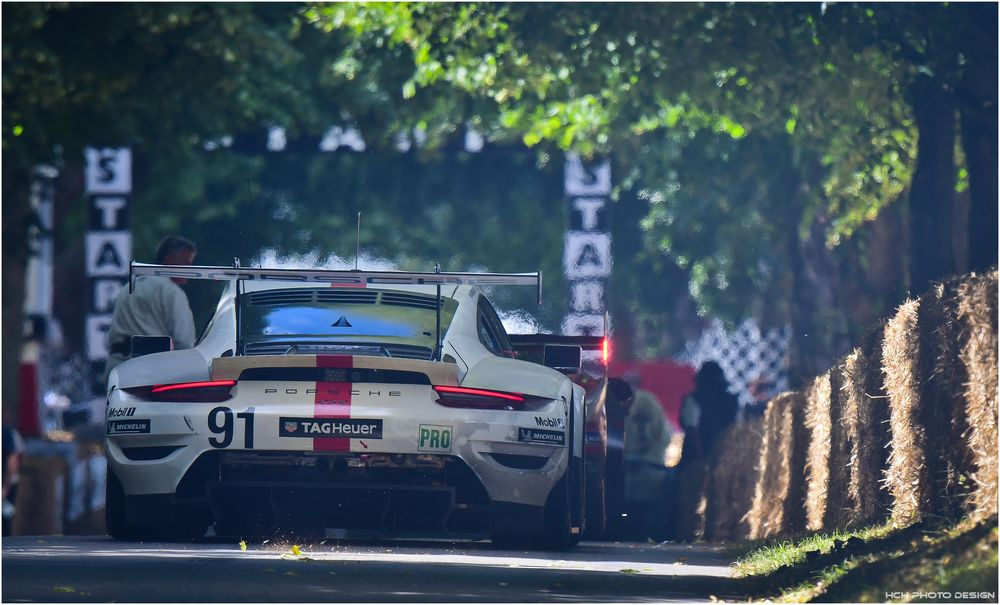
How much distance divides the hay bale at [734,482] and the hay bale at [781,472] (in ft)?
1.52

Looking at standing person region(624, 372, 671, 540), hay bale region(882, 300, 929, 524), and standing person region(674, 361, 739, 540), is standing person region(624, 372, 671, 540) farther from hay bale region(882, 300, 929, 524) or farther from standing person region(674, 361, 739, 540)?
hay bale region(882, 300, 929, 524)

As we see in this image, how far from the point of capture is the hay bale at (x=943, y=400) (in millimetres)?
9359

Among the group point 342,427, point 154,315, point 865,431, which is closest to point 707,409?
point 154,315

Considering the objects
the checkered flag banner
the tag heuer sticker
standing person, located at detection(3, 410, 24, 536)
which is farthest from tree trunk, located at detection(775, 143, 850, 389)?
the tag heuer sticker

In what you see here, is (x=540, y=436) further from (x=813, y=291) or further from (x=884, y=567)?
(x=813, y=291)

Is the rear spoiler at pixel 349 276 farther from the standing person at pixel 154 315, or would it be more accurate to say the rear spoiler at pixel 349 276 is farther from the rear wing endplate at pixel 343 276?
the standing person at pixel 154 315

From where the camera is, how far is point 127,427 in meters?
10.3

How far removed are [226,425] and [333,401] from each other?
532mm

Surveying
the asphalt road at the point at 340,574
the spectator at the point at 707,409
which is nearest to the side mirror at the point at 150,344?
the asphalt road at the point at 340,574

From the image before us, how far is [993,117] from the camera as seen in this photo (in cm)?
1817

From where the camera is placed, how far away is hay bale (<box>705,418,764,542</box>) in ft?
53.1

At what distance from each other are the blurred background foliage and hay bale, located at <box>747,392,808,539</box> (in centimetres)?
54

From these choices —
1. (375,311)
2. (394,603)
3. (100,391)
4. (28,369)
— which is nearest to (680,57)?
(100,391)

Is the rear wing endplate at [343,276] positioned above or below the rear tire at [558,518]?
above
